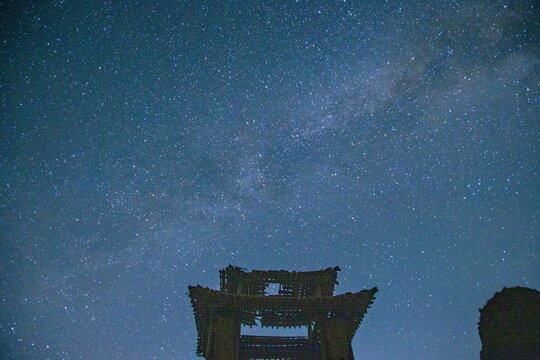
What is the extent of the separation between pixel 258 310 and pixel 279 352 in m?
2.50

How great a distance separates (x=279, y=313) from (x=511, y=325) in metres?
Answer: 9.99

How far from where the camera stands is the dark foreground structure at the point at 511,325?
1388 cm

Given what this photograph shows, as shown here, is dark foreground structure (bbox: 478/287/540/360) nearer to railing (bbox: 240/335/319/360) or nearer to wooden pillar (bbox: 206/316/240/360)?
railing (bbox: 240/335/319/360)

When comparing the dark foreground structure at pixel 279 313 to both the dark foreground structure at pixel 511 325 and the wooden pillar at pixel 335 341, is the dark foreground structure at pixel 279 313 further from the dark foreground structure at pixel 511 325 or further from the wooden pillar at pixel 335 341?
the dark foreground structure at pixel 511 325

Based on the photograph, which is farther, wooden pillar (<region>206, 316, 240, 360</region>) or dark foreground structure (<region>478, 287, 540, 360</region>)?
dark foreground structure (<region>478, 287, 540, 360</region>)

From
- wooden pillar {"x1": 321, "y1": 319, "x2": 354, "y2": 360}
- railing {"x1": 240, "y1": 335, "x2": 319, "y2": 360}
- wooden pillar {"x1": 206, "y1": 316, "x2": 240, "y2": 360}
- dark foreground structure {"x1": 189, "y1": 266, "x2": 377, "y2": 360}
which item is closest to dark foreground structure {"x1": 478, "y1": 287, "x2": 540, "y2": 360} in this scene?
dark foreground structure {"x1": 189, "y1": 266, "x2": 377, "y2": 360}

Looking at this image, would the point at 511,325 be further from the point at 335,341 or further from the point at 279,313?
the point at 279,313

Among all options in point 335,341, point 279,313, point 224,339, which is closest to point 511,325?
point 335,341

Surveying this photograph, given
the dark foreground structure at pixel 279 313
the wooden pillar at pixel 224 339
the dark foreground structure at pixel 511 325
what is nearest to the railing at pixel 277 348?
the dark foreground structure at pixel 279 313

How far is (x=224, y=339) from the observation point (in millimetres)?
13906

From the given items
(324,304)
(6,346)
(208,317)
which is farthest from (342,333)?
(6,346)

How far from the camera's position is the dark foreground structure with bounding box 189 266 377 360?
14164 mm

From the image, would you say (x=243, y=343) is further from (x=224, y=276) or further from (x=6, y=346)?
(x=6, y=346)

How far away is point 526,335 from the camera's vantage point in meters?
14.0
